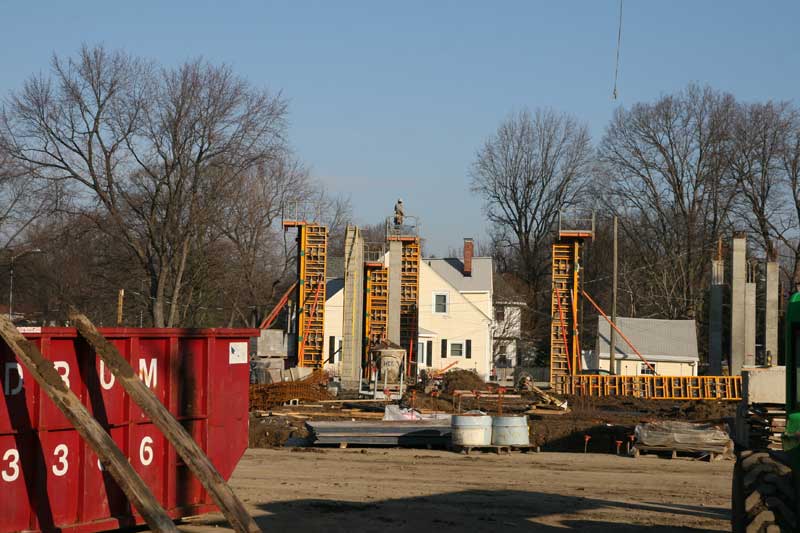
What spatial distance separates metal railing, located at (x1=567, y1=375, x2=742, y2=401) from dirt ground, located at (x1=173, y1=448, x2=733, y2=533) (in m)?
20.1

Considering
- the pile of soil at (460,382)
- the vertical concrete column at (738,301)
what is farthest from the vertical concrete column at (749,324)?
the pile of soil at (460,382)

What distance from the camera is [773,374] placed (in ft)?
60.3

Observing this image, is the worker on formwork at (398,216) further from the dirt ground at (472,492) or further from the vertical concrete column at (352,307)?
the dirt ground at (472,492)

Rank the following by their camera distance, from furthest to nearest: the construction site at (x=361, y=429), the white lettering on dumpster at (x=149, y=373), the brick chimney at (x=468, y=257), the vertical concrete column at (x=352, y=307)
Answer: the brick chimney at (x=468, y=257) < the vertical concrete column at (x=352, y=307) < the white lettering on dumpster at (x=149, y=373) < the construction site at (x=361, y=429)

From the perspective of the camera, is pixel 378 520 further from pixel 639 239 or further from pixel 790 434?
pixel 639 239

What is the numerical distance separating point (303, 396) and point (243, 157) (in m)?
19.8

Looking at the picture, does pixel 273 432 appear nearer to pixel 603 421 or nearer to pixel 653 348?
pixel 603 421

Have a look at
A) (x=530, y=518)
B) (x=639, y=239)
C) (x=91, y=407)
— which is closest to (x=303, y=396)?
(x=530, y=518)

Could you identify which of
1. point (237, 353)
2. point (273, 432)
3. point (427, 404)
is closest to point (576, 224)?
point (427, 404)

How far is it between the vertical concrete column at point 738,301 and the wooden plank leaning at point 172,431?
4330 cm

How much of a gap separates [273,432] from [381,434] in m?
3.33

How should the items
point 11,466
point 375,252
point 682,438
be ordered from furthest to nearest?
point 375,252 < point 682,438 < point 11,466

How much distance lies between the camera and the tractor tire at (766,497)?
8070 millimetres

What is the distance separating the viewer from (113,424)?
34.9 ft
